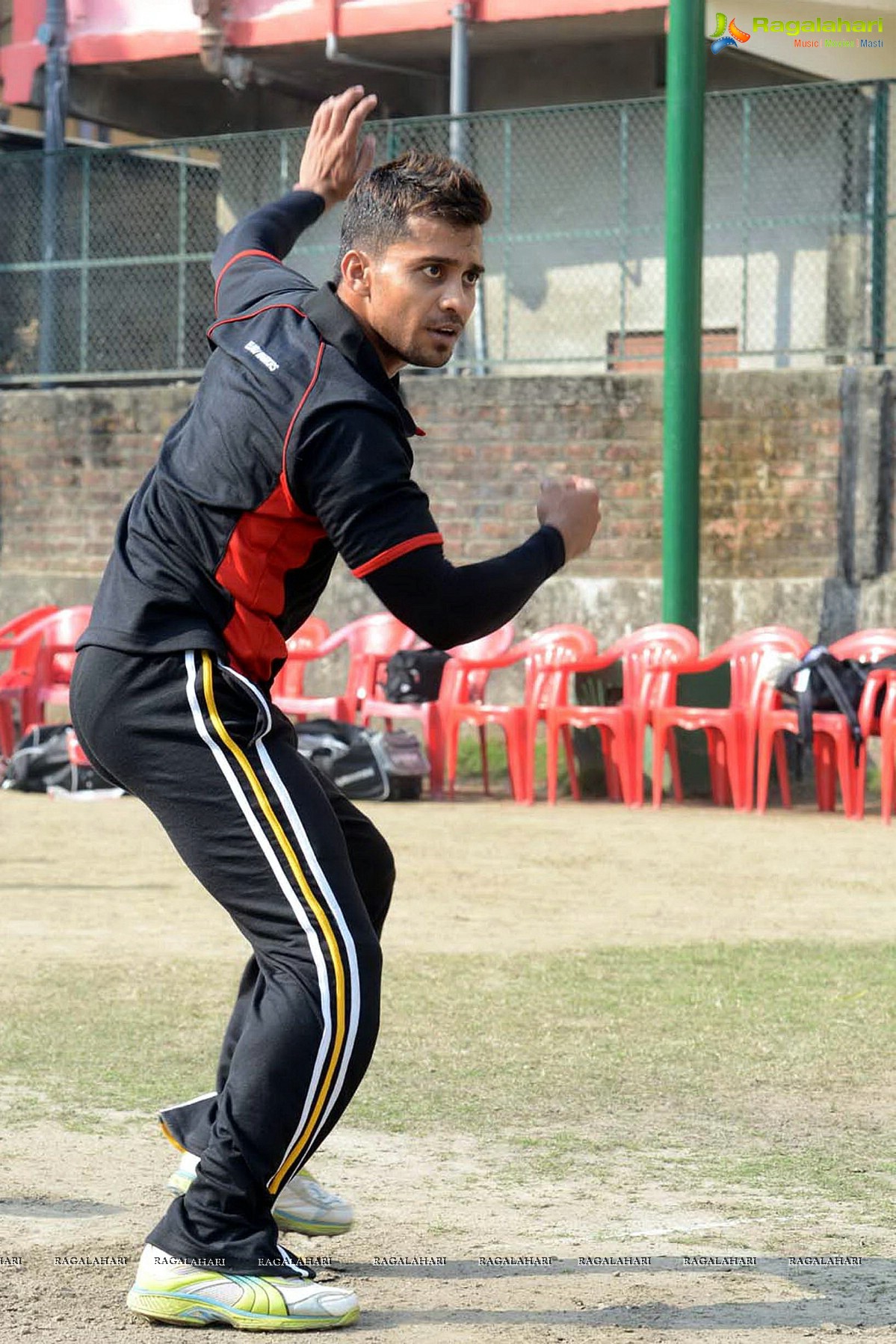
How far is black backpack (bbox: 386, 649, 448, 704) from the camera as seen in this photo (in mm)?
12531

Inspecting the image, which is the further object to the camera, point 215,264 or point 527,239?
point 527,239

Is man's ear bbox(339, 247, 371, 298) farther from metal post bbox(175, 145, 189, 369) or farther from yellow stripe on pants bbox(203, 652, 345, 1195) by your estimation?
metal post bbox(175, 145, 189, 369)

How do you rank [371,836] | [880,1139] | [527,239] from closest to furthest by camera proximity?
[371,836]
[880,1139]
[527,239]

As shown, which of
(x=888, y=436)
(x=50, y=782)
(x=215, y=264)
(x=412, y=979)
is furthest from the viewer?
(x=888, y=436)

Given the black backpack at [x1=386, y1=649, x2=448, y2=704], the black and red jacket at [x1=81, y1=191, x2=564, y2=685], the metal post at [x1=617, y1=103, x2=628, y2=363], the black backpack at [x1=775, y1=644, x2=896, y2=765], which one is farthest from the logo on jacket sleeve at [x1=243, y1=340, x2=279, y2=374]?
the metal post at [x1=617, y1=103, x2=628, y2=363]

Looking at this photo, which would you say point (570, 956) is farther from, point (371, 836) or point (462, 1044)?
point (371, 836)

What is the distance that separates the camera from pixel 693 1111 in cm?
515

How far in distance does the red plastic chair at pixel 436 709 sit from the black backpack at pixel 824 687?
1873 mm

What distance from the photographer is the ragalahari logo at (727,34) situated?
16.3m

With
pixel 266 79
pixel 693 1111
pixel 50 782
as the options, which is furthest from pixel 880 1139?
pixel 266 79

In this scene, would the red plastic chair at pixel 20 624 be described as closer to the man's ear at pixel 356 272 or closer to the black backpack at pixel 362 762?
the black backpack at pixel 362 762

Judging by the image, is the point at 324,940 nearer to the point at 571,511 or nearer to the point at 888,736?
the point at 571,511

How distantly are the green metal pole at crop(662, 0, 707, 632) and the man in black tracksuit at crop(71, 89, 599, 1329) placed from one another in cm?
877

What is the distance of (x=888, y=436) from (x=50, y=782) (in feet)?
18.1
